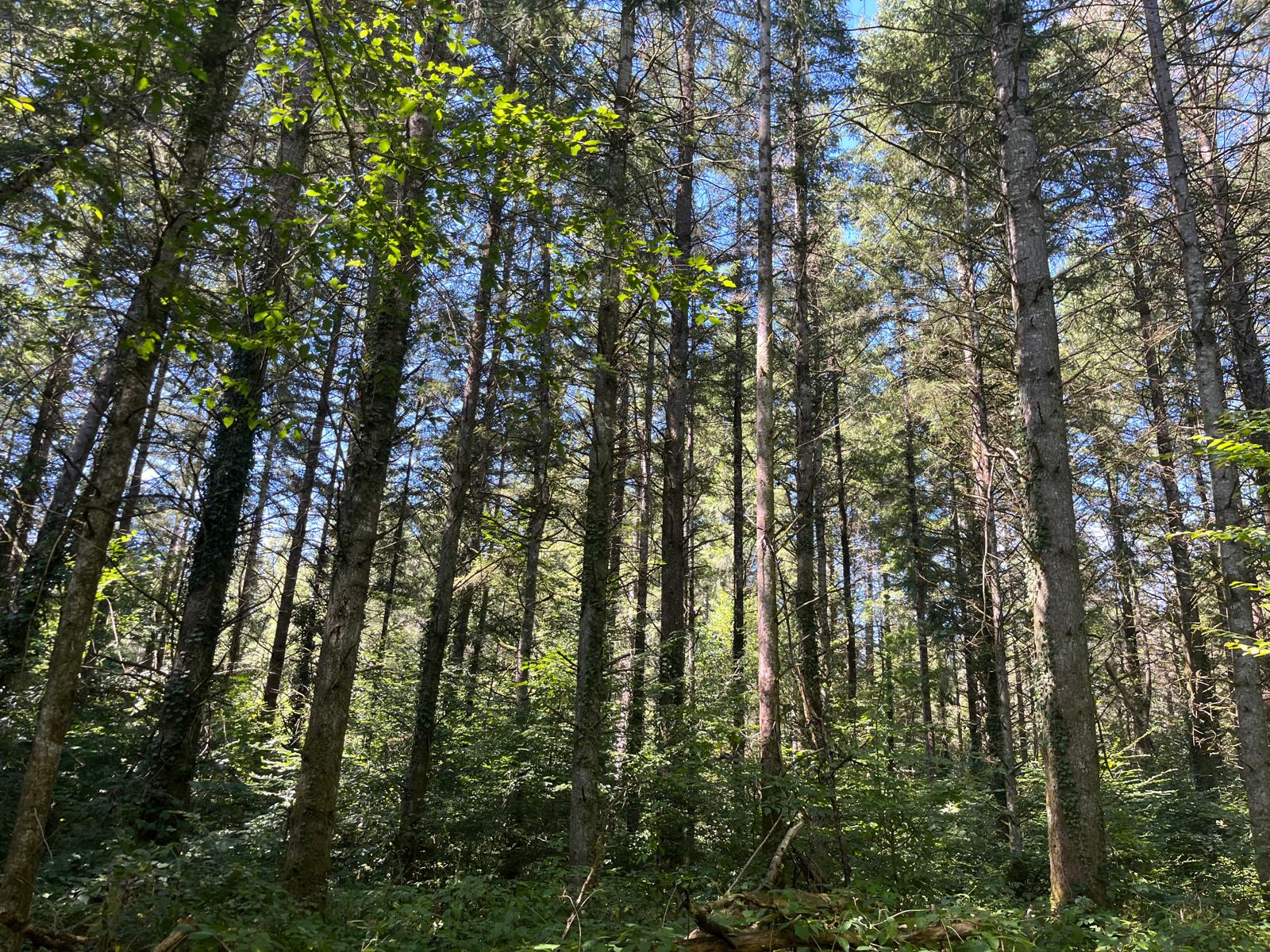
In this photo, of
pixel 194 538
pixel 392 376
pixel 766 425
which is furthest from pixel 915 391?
pixel 194 538

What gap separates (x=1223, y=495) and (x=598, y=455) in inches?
334

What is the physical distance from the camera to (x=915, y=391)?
48.1 ft

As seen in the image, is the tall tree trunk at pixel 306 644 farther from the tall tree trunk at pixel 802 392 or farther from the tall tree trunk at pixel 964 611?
the tall tree trunk at pixel 964 611

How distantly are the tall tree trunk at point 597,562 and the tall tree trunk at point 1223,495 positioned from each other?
6.95 meters

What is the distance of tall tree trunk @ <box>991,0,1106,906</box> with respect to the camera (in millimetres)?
5695

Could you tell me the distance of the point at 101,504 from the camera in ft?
14.1

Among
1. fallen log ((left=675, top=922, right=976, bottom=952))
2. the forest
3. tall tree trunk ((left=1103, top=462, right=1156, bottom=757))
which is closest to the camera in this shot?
fallen log ((left=675, top=922, right=976, bottom=952))

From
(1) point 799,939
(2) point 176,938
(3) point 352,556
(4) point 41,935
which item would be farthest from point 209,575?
(1) point 799,939

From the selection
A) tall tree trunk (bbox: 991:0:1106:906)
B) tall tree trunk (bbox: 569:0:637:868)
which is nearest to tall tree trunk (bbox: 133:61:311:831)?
tall tree trunk (bbox: 569:0:637:868)

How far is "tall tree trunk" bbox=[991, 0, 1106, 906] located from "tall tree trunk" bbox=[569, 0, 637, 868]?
3921mm

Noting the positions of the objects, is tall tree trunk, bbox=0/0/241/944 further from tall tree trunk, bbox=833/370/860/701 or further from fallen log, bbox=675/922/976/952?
tall tree trunk, bbox=833/370/860/701

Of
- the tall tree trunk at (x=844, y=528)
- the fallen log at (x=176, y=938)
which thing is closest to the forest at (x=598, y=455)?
the fallen log at (x=176, y=938)

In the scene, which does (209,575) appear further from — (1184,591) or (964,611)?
(1184,591)

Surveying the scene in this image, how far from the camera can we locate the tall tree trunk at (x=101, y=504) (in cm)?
391
